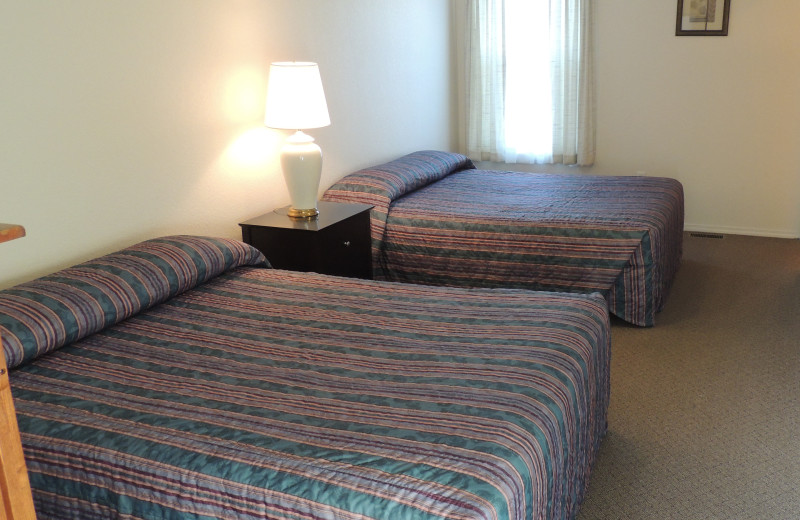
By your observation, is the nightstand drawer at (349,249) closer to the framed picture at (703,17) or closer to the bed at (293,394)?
the bed at (293,394)

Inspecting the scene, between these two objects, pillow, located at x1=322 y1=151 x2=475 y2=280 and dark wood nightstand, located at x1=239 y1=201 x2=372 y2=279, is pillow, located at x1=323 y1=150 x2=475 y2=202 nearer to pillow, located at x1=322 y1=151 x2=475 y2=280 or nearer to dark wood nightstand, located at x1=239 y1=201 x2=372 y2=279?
pillow, located at x1=322 y1=151 x2=475 y2=280

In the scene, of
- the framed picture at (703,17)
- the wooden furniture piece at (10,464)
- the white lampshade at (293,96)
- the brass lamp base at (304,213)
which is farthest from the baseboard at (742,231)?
the wooden furniture piece at (10,464)

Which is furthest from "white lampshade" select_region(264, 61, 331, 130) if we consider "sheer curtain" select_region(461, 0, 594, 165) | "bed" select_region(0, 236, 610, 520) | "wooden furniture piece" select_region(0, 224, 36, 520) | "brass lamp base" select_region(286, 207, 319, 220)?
"sheer curtain" select_region(461, 0, 594, 165)

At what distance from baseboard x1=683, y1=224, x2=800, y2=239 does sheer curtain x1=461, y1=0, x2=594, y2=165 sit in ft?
2.66

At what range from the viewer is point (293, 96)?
3156 millimetres

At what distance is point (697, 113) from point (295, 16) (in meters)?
2.64

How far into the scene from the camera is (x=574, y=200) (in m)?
3.88

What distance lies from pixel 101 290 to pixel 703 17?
3.93m

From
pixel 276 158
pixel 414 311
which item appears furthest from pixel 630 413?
pixel 276 158

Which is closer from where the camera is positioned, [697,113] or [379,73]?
[379,73]

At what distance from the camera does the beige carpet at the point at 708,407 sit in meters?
2.26

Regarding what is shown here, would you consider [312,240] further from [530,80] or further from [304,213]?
[530,80]

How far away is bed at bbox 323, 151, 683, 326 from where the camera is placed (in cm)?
345

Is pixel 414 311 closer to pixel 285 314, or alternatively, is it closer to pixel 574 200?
pixel 285 314
